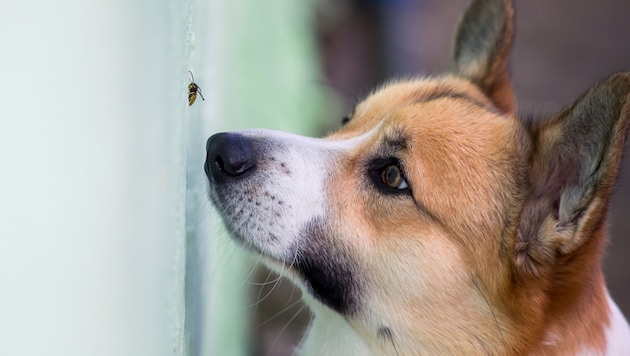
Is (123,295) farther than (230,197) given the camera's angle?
No

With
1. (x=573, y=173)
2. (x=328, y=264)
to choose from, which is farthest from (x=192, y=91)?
(x=573, y=173)

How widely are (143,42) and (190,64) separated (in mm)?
322

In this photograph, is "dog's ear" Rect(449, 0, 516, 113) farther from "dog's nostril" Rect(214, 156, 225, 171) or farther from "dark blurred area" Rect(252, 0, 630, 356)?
"dark blurred area" Rect(252, 0, 630, 356)

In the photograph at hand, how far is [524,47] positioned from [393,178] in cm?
495

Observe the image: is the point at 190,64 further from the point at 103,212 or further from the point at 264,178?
the point at 103,212

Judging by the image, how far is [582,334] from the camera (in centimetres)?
210

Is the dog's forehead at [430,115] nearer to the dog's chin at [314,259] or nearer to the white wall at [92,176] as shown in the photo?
the dog's chin at [314,259]

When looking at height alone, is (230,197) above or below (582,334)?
above

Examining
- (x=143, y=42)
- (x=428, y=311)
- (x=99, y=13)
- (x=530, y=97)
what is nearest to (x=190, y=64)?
(x=143, y=42)

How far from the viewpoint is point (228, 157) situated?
2064 mm

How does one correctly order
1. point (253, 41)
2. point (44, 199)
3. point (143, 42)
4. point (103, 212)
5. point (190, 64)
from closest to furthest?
point (44, 199)
point (103, 212)
point (143, 42)
point (190, 64)
point (253, 41)

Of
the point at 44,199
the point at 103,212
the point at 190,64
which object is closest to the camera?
the point at 44,199

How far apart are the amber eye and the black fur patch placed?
25cm

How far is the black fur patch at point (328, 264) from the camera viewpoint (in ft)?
6.93
